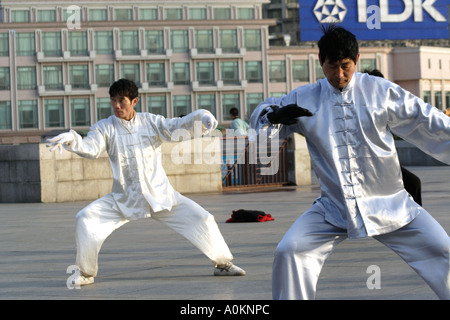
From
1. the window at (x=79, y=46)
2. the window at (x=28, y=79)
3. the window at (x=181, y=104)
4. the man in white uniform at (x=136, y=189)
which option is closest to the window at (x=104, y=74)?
the window at (x=79, y=46)

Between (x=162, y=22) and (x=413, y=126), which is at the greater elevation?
(x=162, y=22)

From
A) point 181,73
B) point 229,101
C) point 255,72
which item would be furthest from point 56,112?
point 255,72

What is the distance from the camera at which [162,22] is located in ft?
275

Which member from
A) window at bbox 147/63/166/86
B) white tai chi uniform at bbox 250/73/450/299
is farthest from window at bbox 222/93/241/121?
white tai chi uniform at bbox 250/73/450/299

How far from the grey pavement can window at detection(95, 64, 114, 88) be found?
232ft

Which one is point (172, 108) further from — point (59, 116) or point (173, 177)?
point (173, 177)

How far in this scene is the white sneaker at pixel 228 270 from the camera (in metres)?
7.39

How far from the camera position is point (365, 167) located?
5000 mm

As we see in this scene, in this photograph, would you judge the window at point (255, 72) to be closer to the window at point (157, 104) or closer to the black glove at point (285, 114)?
the window at point (157, 104)

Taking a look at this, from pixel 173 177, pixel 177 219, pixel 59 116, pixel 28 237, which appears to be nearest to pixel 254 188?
pixel 173 177

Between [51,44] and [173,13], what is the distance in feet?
40.1

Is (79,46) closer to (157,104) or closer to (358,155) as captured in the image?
(157,104)
